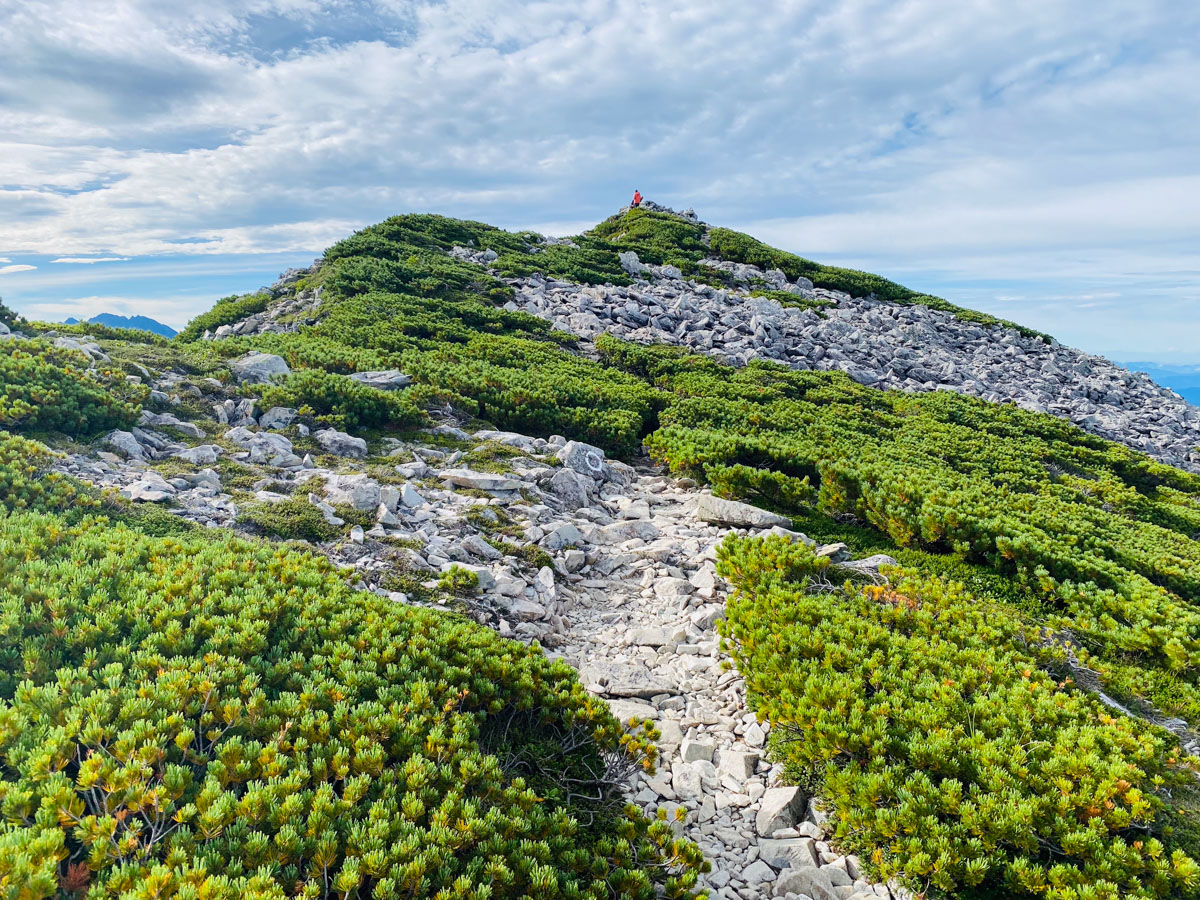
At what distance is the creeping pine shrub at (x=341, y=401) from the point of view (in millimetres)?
13484

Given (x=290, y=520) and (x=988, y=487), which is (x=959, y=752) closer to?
(x=290, y=520)

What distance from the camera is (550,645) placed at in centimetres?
811

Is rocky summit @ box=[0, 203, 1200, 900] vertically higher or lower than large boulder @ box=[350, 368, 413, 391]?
lower

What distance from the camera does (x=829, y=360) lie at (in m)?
30.2

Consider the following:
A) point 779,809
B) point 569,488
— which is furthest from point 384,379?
point 779,809

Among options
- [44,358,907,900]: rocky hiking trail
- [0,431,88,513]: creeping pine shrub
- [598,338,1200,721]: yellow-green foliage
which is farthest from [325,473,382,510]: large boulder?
[598,338,1200,721]: yellow-green foliage

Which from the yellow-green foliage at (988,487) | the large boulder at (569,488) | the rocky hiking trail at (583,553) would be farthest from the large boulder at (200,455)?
the yellow-green foliage at (988,487)

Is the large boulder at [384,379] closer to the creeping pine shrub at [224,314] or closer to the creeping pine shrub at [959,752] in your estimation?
the creeping pine shrub at [959,752]

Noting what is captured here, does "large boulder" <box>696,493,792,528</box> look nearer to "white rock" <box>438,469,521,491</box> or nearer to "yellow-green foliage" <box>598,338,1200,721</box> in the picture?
"yellow-green foliage" <box>598,338,1200,721</box>

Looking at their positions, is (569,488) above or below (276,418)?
below

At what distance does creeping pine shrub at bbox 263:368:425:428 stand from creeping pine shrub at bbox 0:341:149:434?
101 inches

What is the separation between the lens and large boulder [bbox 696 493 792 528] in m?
11.6

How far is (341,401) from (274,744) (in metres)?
10.7

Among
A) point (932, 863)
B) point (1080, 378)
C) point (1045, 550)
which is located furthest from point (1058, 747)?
point (1080, 378)
